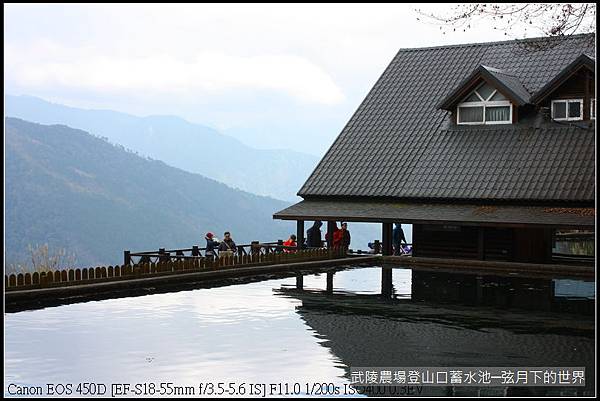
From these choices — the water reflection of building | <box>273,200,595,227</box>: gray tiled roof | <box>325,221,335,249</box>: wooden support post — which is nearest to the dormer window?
<box>273,200,595,227</box>: gray tiled roof

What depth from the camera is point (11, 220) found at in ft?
636

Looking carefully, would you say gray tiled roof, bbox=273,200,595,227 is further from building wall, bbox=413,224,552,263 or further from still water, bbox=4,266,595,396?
still water, bbox=4,266,595,396

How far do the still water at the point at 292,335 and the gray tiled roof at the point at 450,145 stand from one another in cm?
799

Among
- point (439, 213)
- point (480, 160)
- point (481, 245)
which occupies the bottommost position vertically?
point (481, 245)

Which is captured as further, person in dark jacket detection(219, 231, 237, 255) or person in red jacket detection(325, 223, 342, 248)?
person in red jacket detection(325, 223, 342, 248)

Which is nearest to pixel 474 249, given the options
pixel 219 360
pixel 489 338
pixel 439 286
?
pixel 439 286

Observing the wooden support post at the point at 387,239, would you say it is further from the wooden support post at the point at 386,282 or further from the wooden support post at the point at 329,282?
the wooden support post at the point at 329,282

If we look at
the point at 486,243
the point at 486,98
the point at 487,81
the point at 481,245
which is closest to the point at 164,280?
the point at 481,245

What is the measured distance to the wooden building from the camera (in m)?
30.6

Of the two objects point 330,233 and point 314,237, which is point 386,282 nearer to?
point 330,233

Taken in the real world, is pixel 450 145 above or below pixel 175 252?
above

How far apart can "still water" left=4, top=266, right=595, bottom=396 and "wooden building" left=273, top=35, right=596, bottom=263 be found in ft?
22.8

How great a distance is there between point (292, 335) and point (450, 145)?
2013 centimetres

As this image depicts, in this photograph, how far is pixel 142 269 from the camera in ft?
77.3
